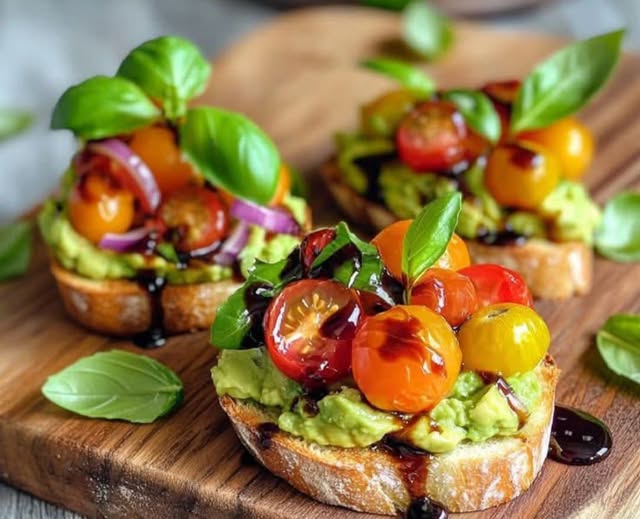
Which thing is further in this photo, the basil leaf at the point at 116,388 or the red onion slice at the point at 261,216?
the red onion slice at the point at 261,216

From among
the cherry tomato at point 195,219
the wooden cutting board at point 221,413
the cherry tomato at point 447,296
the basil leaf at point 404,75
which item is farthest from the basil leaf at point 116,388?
the basil leaf at point 404,75

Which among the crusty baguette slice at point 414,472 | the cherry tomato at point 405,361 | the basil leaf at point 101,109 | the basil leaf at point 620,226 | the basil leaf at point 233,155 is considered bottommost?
the basil leaf at point 620,226

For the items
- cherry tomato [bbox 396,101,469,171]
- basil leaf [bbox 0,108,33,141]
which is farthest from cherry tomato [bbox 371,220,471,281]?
basil leaf [bbox 0,108,33,141]

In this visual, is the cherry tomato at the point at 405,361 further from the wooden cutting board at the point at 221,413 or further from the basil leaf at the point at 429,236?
the wooden cutting board at the point at 221,413

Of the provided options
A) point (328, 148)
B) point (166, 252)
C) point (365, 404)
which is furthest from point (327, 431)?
point (328, 148)

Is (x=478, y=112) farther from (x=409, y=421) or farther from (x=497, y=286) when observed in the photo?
(x=409, y=421)

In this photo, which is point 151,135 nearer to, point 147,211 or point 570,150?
point 147,211

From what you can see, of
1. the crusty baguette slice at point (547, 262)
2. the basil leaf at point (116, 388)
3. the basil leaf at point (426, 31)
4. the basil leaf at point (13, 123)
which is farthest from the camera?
the basil leaf at point (426, 31)

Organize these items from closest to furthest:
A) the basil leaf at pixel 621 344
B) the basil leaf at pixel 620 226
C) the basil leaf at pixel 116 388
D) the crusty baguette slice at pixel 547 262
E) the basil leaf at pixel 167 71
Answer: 1. the basil leaf at pixel 116 388
2. the basil leaf at pixel 621 344
3. the basil leaf at pixel 167 71
4. the crusty baguette slice at pixel 547 262
5. the basil leaf at pixel 620 226
